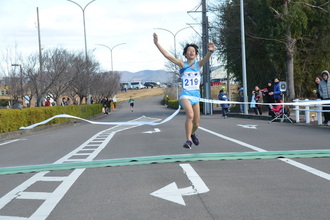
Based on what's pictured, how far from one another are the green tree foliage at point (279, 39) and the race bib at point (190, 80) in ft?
87.3

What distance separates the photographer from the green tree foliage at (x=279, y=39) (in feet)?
115

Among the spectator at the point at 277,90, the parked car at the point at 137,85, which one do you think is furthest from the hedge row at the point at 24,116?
the parked car at the point at 137,85

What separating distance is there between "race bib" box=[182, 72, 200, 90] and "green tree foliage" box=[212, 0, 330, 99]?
87.3 feet

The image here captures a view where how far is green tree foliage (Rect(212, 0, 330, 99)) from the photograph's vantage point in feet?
115

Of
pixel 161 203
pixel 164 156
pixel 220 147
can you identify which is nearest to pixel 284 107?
pixel 220 147

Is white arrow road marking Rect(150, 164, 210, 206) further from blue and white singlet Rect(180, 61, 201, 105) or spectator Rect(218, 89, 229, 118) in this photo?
spectator Rect(218, 89, 229, 118)

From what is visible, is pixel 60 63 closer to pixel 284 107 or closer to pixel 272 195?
pixel 284 107

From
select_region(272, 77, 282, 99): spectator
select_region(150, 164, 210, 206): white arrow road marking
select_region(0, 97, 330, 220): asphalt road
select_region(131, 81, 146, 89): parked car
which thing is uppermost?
select_region(131, 81, 146, 89): parked car

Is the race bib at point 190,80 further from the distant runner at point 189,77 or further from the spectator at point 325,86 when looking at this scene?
the spectator at point 325,86

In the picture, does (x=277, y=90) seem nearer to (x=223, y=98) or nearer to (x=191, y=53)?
(x=223, y=98)

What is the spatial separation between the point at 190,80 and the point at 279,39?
2745 cm

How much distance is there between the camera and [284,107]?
22469 mm

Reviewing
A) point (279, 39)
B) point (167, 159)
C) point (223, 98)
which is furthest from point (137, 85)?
point (167, 159)

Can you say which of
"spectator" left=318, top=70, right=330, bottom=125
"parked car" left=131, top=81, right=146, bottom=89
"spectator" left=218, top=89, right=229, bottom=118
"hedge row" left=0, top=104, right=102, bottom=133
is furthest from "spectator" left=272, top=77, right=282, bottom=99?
"parked car" left=131, top=81, right=146, bottom=89
